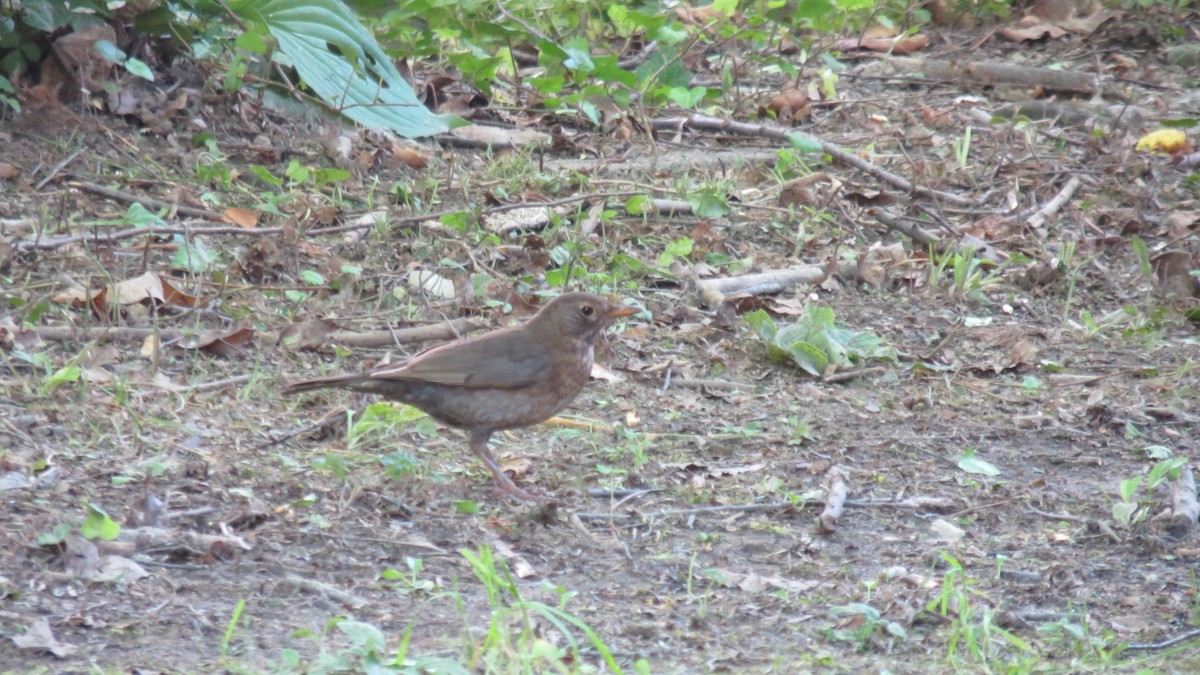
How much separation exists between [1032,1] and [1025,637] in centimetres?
845

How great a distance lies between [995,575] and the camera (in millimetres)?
4406

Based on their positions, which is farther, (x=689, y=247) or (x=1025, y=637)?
(x=689, y=247)

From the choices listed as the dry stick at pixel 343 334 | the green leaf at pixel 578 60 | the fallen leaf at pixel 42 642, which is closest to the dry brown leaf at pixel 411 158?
the green leaf at pixel 578 60

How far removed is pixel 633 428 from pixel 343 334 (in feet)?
4.53

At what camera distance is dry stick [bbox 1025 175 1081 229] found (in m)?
8.03

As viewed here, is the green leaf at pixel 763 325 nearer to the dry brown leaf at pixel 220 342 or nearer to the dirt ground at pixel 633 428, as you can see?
the dirt ground at pixel 633 428

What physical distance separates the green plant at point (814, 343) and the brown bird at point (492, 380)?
1.21 m

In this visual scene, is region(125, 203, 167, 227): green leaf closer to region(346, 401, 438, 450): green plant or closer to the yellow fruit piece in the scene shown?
region(346, 401, 438, 450): green plant

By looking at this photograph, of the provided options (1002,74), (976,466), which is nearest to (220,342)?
(976,466)

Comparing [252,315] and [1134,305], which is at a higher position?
[252,315]

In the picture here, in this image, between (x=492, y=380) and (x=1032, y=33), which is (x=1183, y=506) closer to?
(x=492, y=380)

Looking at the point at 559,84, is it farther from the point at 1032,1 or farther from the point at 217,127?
the point at 1032,1

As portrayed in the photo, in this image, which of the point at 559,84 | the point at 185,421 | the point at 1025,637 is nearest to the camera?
the point at 1025,637

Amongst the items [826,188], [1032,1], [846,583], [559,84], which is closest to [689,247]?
[826,188]
